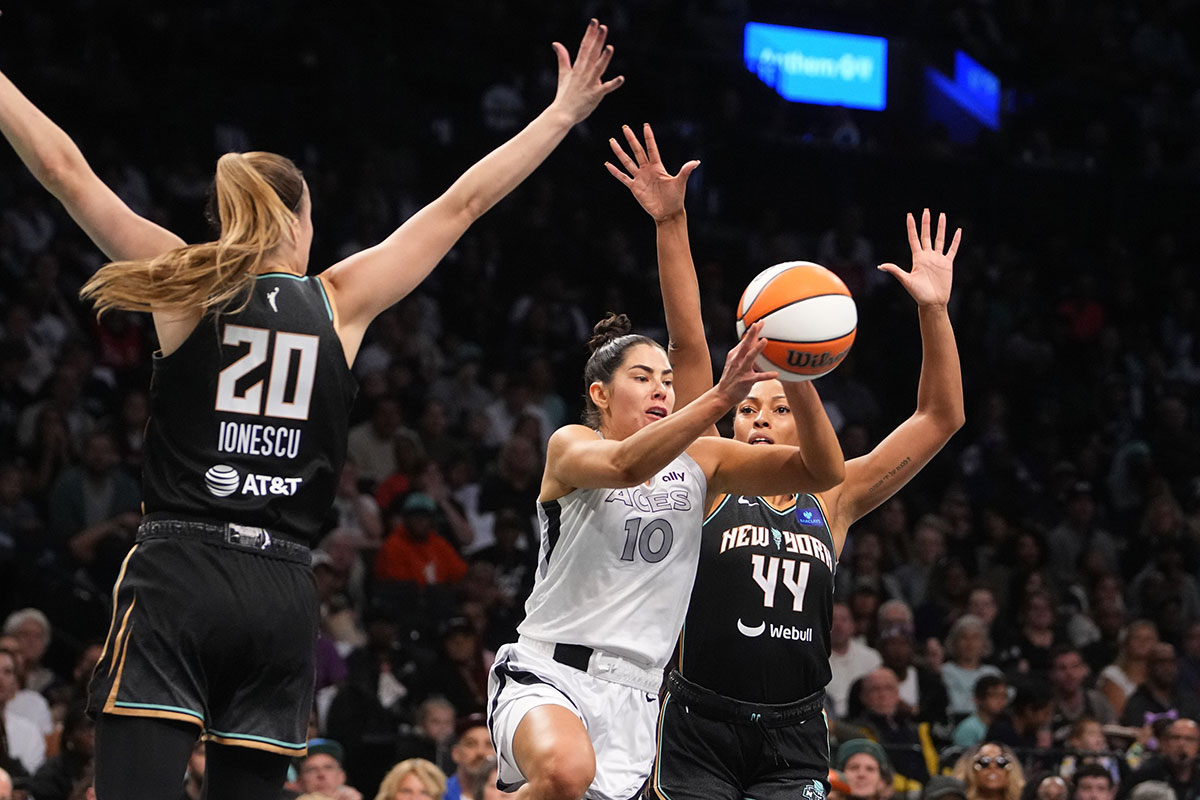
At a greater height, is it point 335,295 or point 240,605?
point 335,295

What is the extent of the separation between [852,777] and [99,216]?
6.50m

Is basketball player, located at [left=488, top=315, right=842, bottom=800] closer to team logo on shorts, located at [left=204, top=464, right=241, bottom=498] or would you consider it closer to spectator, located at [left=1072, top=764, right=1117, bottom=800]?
team logo on shorts, located at [left=204, top=464, right=241, bottom=498]

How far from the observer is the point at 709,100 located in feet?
63.6

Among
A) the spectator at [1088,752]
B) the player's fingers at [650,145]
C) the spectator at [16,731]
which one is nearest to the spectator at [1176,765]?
the spectator at [1088,752]

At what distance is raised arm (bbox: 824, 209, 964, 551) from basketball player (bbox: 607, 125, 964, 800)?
0.01 m

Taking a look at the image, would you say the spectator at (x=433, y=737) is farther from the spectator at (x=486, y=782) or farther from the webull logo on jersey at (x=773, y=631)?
the webull logo on jersey at (x=773, y=631)

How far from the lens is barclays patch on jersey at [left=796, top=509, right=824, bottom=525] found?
6344mm

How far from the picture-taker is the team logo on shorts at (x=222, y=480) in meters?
3.96

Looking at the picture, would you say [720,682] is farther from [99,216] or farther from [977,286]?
[977,286]

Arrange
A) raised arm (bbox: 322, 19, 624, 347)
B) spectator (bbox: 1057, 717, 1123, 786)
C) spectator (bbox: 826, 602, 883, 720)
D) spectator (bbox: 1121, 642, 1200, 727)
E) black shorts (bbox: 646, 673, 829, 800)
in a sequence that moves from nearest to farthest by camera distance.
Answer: raised arm (bbox: 322, 19, 624, 347), black shorts (bbox: 646, 673, 829, 800), spectator (bbox: 1057, 717, 1123, 786), spectator (bbox: 826, 602, 883, 720), spectator (bbox: 1121, 642, 1200, 727)

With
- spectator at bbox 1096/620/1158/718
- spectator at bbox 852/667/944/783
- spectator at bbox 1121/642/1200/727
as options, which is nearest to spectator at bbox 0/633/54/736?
spectator at bbox 852/667/944/783

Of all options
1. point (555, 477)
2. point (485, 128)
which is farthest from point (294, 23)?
point (555, 477)

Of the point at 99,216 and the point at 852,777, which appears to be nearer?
the point at 99,216

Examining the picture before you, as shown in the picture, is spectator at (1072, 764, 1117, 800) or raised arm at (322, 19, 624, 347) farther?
spectator at (1072, 764, 1117, 800)
